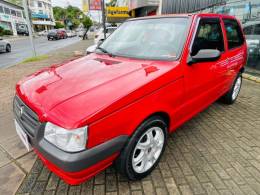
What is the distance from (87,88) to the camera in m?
1.95

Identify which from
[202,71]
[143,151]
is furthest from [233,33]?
[143,151]

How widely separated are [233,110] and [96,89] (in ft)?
11.1

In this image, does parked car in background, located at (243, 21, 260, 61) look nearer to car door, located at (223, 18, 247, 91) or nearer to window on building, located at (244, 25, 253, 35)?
window on building, located at (244, 25, 253, 35)

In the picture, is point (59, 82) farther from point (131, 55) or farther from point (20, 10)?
point (20, 10)

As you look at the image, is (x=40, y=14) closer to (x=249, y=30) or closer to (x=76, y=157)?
(x=249, y=30)

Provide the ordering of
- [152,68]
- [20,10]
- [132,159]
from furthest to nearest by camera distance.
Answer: [20,10], [152,68], [132,159]

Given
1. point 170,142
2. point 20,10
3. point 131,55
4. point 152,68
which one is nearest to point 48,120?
point 152,68

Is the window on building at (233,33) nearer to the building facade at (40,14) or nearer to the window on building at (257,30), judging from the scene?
the window on building at (257,30)

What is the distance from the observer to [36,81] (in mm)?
2311

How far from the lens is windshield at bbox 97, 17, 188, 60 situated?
102 inches

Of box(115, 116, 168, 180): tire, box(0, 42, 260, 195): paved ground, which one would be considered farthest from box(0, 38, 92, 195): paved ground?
box(115, 116, 168, 180): tire

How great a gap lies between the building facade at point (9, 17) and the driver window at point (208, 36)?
53.3 metres

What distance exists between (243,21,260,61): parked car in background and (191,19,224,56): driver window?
4.21 metres

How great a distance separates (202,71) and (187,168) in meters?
1.31
